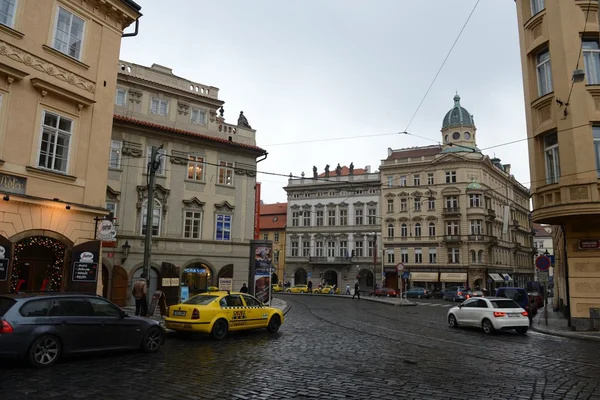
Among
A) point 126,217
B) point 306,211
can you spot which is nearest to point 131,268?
point 126,217

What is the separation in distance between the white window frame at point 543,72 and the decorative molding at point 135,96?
2177 cm

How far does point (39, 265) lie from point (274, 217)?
57660 millimetres

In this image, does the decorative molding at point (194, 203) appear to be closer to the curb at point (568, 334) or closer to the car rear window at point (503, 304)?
the car rear window at point (503, 304)

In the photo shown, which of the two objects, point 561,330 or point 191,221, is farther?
point 191,221

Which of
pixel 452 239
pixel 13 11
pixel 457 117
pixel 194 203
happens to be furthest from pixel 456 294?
pixel 13 11

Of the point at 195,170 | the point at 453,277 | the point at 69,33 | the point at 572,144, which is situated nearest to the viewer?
the point at 69,33

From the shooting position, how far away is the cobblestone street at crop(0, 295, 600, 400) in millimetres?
7387

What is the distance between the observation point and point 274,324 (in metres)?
15.7

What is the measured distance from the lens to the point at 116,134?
25.7m

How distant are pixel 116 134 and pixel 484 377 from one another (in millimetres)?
23269

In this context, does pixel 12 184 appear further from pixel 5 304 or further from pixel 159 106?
pixel 159 106

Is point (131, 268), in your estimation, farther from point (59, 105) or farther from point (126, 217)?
point (59, 105)

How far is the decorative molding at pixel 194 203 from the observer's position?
2742cm

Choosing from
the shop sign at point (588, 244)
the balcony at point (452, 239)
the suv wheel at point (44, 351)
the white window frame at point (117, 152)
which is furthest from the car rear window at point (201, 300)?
the balcony at point (452, 239)
